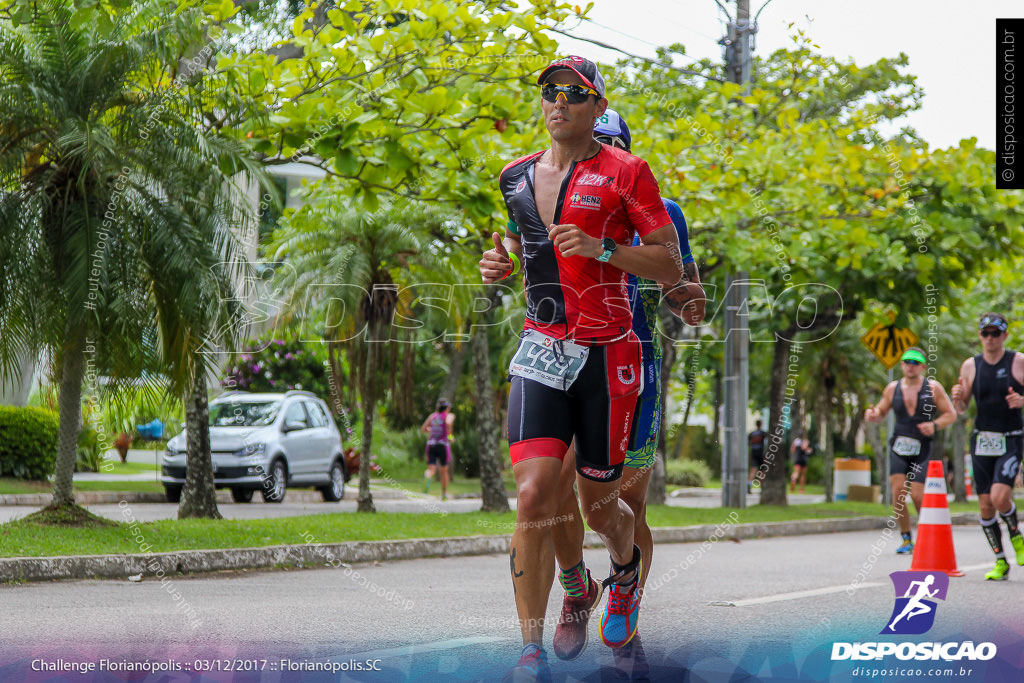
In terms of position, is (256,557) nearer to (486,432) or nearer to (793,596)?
(793,596)

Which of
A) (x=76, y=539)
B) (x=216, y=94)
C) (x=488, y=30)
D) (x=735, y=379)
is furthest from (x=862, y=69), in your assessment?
(x=76, y=539)

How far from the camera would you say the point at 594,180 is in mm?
4016

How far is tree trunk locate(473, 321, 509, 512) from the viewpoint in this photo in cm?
1502

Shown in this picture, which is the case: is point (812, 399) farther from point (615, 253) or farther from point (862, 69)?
point (615, 253)

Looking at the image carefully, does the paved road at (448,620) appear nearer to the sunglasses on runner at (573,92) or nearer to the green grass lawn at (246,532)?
the green grass lawn at (246,532)

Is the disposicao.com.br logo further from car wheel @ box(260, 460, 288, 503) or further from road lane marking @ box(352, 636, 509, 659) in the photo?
car wheel @ box(260, 460, 288, 503)

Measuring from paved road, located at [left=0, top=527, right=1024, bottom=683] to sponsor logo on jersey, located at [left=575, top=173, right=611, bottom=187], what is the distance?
1743 mm

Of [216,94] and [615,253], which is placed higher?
[216,94]

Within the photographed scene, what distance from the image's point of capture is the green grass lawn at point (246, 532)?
8.59m

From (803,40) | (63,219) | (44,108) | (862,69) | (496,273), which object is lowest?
(496,273)

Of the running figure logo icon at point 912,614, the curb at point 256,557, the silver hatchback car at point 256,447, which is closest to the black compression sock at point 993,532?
the running figure logo icon at point 912,614

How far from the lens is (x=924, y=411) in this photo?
36.7ft

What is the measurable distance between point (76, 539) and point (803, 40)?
11514mm

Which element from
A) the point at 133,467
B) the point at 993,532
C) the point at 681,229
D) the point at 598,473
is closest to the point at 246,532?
the point at 993,532
